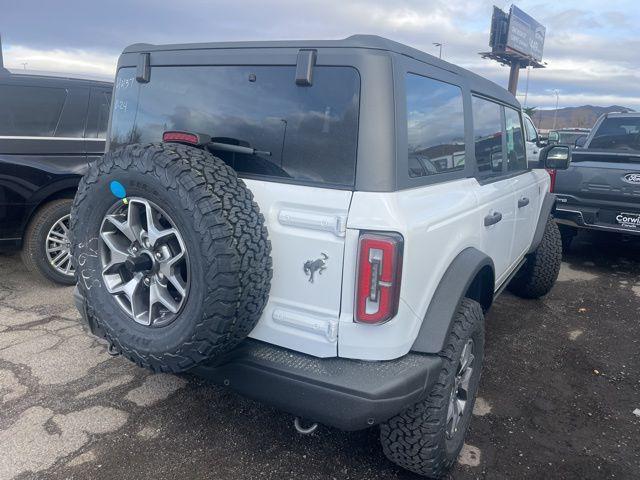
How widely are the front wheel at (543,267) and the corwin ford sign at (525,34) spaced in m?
41.2

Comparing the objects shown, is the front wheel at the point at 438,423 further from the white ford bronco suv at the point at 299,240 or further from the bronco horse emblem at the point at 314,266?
the bronco horse emblem at the point at 314,266

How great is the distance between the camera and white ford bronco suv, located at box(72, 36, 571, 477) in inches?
76.1

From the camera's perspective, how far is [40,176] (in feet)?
14.4

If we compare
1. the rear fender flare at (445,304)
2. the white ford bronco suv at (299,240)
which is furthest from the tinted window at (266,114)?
the rear fender flare at (445,304)

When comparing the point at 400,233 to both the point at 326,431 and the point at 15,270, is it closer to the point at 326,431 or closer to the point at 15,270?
the point at 326,431

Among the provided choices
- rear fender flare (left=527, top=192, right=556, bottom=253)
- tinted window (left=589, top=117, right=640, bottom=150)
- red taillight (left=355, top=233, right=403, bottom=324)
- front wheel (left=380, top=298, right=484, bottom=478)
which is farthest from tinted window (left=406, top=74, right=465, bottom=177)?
tinted window (left=589, top=117, right=640, bottom=150)

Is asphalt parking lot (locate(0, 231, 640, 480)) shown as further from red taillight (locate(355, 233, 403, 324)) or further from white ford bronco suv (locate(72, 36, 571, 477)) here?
red taillight (locate(355, 233, 403, 324))

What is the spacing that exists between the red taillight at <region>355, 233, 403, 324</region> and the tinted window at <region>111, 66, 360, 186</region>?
11.4 inches

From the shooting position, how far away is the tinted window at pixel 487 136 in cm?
305

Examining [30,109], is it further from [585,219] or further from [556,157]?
[585,219]

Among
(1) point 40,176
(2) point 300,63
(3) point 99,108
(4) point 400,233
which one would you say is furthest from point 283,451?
(3) point 99,108

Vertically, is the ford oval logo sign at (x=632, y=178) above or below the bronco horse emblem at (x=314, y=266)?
above

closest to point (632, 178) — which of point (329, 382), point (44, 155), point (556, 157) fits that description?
point (556, 157)

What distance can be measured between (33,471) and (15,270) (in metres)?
3.27
